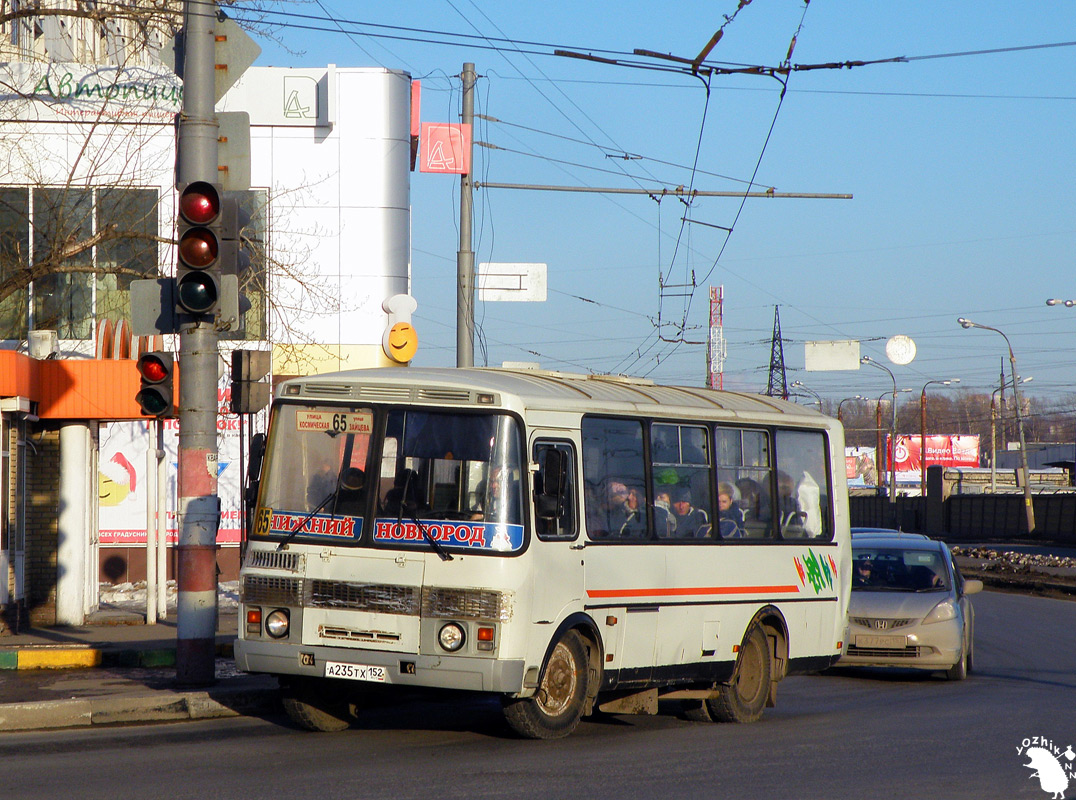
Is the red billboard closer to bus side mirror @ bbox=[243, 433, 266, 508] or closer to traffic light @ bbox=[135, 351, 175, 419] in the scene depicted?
traffic light @ bbox=[135, 351, 175, 419]

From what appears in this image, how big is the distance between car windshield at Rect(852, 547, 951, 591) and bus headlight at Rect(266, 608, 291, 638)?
7.93 m

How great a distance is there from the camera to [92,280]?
2288cm

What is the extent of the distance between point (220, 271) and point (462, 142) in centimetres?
954

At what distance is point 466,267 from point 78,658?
8537 mm

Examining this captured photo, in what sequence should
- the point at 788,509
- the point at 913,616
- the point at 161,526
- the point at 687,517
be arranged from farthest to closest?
1. the point at 161,526
2. the point at 913,616
3. the point at 788,509
4. the point at 687,517

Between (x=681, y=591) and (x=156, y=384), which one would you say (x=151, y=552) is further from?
(x=681, y=591)

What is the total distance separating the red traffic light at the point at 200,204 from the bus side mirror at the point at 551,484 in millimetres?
3562

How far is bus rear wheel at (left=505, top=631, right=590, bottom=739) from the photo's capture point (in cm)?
911

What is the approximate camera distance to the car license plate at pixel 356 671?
29.0 feet

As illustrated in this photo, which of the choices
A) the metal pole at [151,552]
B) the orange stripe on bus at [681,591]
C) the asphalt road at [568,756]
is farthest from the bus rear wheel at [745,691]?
the metal pole at [151,552]

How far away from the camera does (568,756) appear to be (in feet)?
28.3

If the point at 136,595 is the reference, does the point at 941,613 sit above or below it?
above

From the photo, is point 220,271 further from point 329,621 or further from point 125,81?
point 125,81

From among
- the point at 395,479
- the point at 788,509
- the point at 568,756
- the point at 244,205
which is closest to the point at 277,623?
the point at 395,479
